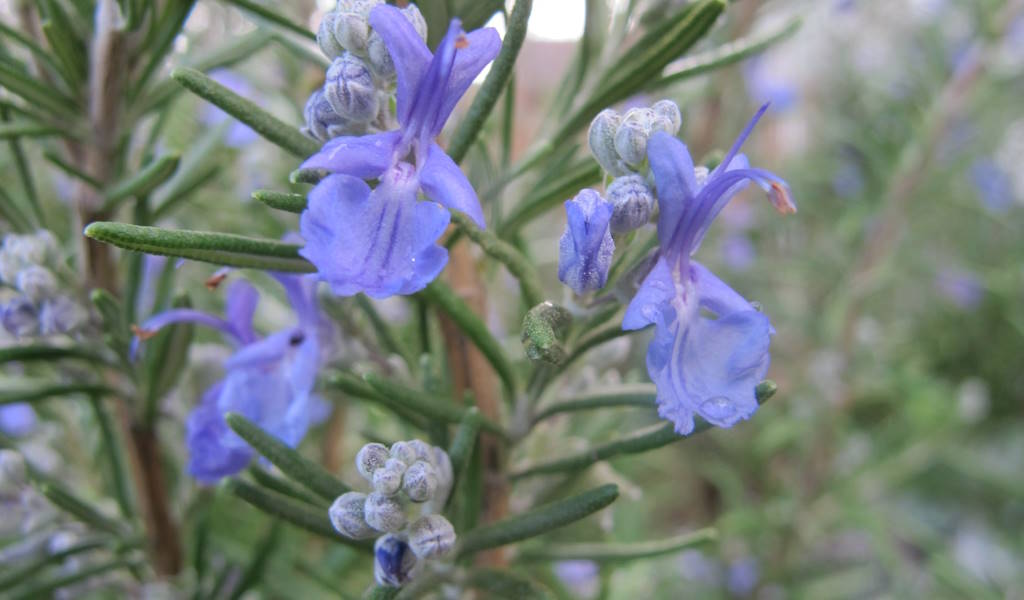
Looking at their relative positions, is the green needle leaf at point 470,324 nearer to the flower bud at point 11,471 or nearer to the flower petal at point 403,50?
the flower petal at point 403,50

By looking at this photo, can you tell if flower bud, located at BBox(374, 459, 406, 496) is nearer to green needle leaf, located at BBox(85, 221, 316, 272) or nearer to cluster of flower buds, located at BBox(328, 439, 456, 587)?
cluster of flower buds, located at BBox(328, 439, 456, 587)

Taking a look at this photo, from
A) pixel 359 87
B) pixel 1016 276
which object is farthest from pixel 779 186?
pixel 1016 276

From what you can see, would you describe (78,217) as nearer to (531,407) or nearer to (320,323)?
(320,323)

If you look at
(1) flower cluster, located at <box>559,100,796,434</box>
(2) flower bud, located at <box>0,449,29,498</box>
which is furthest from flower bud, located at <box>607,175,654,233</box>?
(2) flower bud, located at <box>0,449,29,498</box>

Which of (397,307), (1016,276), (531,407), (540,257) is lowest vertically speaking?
(1016,276)

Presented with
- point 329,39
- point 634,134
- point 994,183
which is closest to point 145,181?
point 329,39

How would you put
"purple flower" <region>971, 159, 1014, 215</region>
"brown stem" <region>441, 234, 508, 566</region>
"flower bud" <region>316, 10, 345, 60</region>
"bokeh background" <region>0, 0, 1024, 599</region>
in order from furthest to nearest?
"purple flower" <region>971, 159, 1014, 215</region>, "bokeh background" <region>0, 0, 1024, 599</region>, "brown stem" <region>441, 234, 508, 566</region>, "flower bud" <region>316, 10, 345, 60</region>
